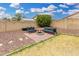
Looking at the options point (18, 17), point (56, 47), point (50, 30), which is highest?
point (18, 17)

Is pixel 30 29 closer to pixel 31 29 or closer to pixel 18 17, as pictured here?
pixel 31 29

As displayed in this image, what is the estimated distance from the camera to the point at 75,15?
209cm

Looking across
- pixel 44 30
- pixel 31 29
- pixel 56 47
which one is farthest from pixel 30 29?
pixel 56 47

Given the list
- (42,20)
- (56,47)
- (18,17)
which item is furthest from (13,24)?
(56,47)

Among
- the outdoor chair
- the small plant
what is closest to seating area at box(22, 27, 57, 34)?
the outdoor chair

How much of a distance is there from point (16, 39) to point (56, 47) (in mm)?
352

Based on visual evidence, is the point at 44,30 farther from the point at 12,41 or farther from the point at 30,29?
the point at 12,41

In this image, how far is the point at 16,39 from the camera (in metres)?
2.08

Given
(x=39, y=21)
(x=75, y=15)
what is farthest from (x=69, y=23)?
(x=39, y=21)

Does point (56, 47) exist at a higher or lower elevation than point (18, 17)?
lower

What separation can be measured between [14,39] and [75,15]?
1.86 ft

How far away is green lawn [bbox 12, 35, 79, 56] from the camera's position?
2.06 meters

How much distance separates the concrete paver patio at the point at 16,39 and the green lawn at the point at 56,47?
0.18ft

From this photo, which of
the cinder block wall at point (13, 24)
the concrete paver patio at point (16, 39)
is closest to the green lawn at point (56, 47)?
the concrete paver patio at point (16, 39)
